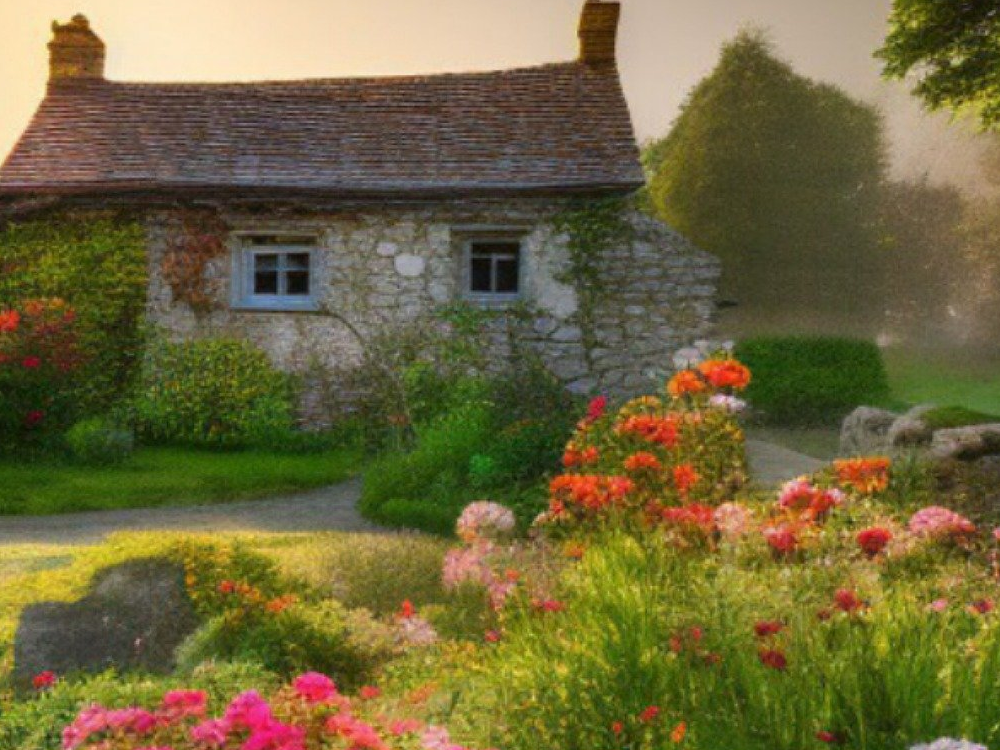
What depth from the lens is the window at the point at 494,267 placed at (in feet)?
52.0

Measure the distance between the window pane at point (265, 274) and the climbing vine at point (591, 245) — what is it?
4075 mm

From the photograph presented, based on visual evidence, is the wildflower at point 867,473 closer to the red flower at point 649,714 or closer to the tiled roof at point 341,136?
the red flower at point 649,714

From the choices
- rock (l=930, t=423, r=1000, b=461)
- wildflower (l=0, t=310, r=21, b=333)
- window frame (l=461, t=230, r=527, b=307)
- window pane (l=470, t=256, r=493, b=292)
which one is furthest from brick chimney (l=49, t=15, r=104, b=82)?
rock (l=930, t=423, r=1000, b=461)

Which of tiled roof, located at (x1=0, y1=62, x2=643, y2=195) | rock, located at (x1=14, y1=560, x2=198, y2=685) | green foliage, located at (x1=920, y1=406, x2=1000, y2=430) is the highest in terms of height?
tiled roof, located at (x1=0, y1=62, x2=643, y2=195)

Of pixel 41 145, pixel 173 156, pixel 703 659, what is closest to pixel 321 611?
pixel 703 659

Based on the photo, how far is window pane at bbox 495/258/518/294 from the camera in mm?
15875

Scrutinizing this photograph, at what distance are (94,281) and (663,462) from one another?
10.1m

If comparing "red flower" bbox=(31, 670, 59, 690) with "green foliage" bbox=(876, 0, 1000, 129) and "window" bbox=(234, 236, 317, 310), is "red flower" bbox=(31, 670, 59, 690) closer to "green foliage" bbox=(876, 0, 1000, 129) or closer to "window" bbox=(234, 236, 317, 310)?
"window" bbox=(234, 236, 317, 310)

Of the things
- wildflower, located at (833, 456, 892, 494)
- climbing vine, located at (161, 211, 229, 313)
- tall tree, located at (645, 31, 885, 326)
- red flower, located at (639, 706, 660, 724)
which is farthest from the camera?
tall tree, located at (645, 31, 885, 326)

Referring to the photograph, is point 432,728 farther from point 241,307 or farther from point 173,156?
point 173,156

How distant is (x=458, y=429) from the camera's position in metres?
11.7

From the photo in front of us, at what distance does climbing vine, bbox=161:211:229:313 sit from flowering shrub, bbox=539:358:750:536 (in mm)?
7618

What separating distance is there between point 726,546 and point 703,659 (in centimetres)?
155

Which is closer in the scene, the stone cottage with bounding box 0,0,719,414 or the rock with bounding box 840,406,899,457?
the rock with bounding box 840,406,899,457
